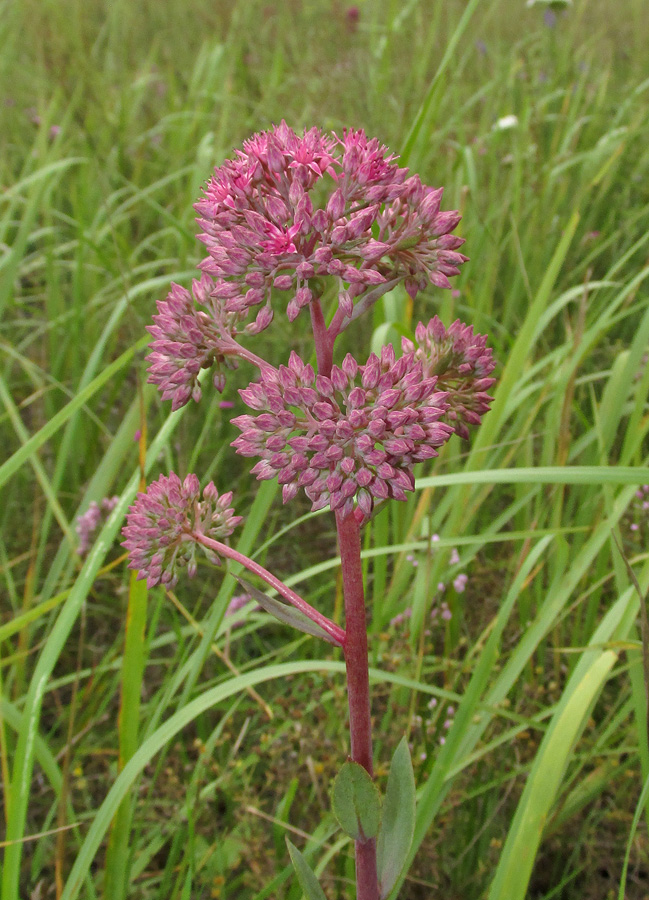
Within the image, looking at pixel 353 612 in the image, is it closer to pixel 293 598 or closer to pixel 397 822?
pixel 293 598

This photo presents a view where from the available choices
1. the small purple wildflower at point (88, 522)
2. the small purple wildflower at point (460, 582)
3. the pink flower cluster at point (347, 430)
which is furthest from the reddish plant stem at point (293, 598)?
the small purple wildflower at point (88, 522)

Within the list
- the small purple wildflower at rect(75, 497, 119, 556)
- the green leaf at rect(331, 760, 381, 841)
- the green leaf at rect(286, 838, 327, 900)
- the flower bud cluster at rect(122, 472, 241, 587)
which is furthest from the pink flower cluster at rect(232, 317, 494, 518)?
the small purple wildflower at rect(75, 497, 119, 556)

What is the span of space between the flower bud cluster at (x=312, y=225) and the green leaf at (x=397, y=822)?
0.80 m

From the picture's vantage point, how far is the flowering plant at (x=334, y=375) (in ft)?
3.88

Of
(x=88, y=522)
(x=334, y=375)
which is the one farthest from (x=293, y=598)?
(x=88, y=522)

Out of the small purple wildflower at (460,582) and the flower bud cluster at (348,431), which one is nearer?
the flower bud cluster at (348,431)

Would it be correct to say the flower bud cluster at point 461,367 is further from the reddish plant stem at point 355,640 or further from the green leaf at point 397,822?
the green leaf at point 397,822

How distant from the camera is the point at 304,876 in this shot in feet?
4.34

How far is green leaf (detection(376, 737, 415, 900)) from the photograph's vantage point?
1348 millimetres

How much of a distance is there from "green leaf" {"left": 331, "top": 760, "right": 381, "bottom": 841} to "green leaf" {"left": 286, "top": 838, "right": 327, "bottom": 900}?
0.36 ft

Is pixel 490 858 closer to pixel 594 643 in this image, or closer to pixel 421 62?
pixel 594 643

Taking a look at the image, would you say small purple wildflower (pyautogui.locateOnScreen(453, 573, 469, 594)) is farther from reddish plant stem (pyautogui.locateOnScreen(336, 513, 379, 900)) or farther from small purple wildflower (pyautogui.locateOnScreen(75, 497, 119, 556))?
small purple wildflower (pyautogui.locateOnScreen(75, 497, 119, 556))

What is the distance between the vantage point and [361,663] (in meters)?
1.27

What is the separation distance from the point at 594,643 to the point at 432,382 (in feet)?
2.59
